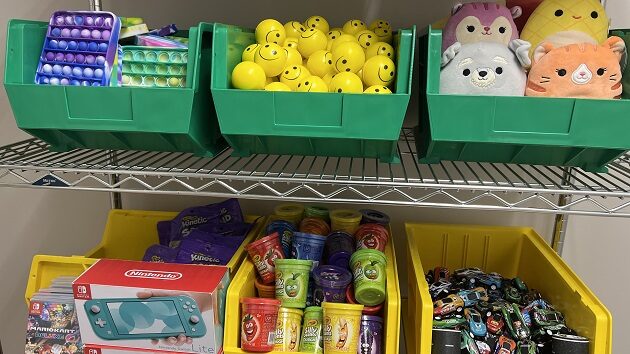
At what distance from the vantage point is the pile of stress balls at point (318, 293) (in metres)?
0.96

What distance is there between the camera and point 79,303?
956mm

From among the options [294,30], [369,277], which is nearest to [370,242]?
[369,277]

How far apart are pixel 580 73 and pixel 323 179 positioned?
48 centimetres

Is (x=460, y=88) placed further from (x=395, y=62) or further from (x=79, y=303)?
(x=79, y=303)

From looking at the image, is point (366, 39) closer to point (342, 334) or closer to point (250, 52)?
point (250, 52)

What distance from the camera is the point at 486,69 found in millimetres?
894

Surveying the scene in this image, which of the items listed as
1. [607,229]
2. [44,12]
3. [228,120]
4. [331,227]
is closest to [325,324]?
[331,227]

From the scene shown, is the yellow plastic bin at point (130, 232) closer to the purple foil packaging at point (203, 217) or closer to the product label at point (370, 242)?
the purple foil packaging at point (203, 217)

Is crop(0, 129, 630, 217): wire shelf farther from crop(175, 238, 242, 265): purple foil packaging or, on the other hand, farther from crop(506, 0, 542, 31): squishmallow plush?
crop(506, 0, 542, 31): squishmallow plush

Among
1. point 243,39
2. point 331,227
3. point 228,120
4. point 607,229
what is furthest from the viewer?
point 607,229

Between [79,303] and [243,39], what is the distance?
59 centimetres

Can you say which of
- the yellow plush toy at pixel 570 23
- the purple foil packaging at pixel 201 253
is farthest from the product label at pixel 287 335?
the yellow plush toy at pixel 570 23

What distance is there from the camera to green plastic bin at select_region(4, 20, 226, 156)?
0.89 meters

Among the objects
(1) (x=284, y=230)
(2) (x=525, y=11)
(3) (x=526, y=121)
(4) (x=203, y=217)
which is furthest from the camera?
(4) (x=203, y=217)
